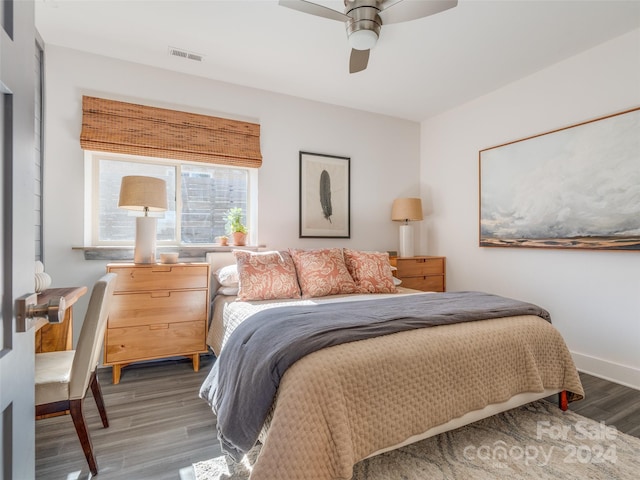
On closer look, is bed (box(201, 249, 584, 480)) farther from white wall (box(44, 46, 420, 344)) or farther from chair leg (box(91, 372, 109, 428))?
white wall (box(44, 46, 420, 344))

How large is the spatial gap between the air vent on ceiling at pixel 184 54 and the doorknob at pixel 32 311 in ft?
8.91

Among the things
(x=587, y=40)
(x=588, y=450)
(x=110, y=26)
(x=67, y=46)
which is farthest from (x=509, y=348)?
(x=67, y=46)

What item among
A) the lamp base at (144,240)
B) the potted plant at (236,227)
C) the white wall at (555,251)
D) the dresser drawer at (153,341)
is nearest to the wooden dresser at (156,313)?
the dresser drawer at (153,341)

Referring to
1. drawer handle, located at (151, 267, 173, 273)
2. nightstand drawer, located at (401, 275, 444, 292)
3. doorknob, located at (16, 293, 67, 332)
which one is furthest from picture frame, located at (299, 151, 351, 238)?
doorknob, located at (16, 293, 67, 332)

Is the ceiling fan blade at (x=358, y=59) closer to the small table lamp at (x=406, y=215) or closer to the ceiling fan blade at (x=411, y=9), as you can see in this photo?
the ceiling fan blade at (x=411, y=9)

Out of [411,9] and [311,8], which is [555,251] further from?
[311,8]

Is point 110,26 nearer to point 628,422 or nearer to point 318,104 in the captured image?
point 318,104

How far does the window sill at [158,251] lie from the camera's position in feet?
9.27

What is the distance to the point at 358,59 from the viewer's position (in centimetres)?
239

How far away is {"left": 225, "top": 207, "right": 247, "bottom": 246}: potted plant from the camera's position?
10.9ft

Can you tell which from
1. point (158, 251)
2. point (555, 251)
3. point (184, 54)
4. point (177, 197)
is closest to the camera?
point (184, 54)

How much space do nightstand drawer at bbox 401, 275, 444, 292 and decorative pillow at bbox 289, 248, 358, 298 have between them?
1077 mm

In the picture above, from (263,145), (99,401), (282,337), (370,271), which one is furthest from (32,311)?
(263,145)

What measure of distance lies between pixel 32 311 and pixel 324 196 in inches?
129
